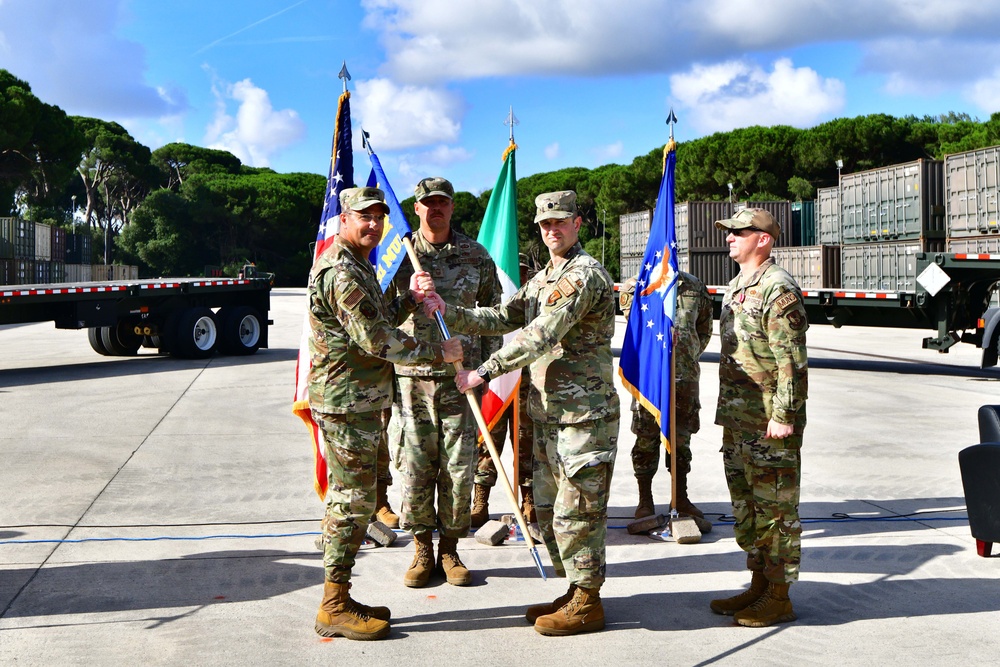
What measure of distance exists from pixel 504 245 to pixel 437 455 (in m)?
1.95

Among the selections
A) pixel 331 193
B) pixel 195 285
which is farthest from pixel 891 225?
pixel 331 193

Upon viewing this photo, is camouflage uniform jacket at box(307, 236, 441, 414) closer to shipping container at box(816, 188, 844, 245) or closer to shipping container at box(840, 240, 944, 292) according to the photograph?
shipping container at box(840, 240, 944, 292)

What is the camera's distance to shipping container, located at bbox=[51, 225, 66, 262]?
44.3 meters

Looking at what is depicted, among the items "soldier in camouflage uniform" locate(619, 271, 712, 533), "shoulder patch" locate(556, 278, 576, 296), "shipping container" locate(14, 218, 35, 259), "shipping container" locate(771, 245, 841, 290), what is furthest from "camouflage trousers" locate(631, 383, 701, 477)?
"shipping container" locate(14, 218, 35, 259)

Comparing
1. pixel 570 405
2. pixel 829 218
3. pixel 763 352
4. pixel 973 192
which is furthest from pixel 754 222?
pixel 829 218

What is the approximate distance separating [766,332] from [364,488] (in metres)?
1.87

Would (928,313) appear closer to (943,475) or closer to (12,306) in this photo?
(943,475)

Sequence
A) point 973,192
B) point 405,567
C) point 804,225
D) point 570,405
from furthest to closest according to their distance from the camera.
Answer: point 804,225, point 973,192, point 405,567, point 570,405

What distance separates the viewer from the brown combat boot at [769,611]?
4.14 meters

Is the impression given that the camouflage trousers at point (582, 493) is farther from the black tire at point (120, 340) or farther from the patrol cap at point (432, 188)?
the black tire at point (120, 340)

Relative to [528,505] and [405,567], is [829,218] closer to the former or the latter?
[528,505]

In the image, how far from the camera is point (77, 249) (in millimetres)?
52906

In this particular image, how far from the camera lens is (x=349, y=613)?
4.05m

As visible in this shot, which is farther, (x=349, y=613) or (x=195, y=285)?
(x=195, y=285)
